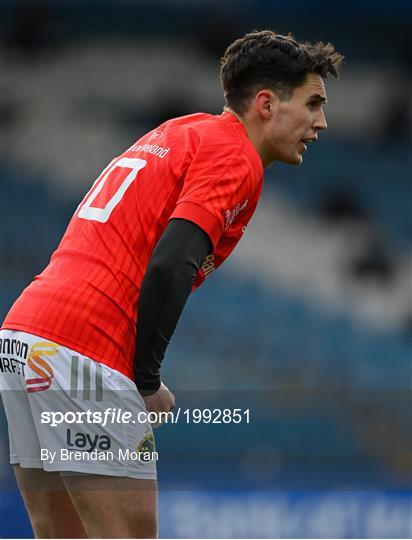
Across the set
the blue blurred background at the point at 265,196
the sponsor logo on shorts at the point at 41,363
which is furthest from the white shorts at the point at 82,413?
the blue blurred background at the point at 265,196

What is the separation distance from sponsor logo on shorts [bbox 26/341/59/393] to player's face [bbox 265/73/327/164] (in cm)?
91

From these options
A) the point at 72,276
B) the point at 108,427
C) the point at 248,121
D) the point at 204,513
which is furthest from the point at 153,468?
the point at 204,513

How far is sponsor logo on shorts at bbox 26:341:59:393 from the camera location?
260cm

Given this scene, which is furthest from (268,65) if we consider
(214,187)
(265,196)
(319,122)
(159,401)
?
(265,196)

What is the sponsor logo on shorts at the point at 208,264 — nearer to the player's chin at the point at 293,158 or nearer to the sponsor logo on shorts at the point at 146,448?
the player's chin at the point at 293,158

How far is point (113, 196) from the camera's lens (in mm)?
2748

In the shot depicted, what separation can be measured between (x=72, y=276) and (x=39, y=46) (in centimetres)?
653

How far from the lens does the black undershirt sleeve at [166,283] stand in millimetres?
2527

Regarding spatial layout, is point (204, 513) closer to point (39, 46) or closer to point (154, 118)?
point (154, 118)

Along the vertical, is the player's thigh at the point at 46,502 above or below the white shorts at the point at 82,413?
below

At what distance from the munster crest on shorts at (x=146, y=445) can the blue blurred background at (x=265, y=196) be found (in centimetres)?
572

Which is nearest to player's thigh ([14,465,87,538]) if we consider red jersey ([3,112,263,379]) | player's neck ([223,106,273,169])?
red jersey ([3,112,263,379])

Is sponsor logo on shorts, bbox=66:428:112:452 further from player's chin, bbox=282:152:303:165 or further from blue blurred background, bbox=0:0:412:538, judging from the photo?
blue blurred background, bbox=0:0:412:538

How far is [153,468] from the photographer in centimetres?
264
